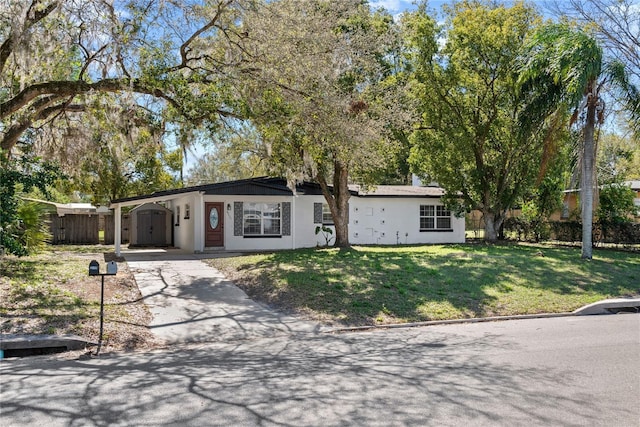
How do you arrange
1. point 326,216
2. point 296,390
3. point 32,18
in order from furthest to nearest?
1. point 326,216
2. point 32,18
3. point 296,390

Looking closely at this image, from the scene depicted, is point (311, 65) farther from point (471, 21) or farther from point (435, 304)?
point (471, 21)

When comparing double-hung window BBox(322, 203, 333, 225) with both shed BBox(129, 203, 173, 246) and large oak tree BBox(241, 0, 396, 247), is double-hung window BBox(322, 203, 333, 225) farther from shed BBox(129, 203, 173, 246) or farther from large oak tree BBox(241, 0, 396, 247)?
shed BBox(129, 203, 173, 246)

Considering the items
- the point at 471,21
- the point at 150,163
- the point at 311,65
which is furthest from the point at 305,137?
the point at 150,163

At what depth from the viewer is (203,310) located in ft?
33.6

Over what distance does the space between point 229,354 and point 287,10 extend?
27.7ft

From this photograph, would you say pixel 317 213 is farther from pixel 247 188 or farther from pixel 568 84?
pixel 568 84

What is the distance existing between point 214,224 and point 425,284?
11637 millimetres

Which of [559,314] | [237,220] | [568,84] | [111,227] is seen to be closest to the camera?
[559,314]

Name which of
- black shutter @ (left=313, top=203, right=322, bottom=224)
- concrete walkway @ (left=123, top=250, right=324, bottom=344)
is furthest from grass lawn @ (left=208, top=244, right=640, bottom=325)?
black shutter @ (left=313, top=203, right=322, bottom=224)

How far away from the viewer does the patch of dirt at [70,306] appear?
7.93m

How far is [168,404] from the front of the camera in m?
4.80

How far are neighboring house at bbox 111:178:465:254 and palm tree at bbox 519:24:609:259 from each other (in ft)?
25.6

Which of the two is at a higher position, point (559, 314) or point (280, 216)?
point (280, 216)

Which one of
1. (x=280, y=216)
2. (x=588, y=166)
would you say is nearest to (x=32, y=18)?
(x=280, y=216)
